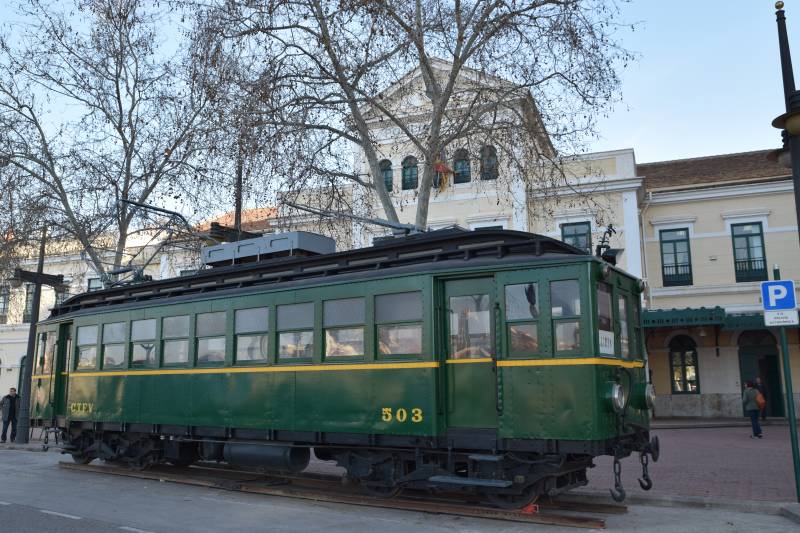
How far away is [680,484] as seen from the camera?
10719mm

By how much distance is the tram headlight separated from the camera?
306 inches

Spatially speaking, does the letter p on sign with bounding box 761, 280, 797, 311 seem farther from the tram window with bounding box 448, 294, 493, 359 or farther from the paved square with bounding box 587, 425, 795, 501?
the tram window with bounding box 448, 294, 493, 359

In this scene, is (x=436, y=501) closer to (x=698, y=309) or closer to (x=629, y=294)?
(x=629, y=294)

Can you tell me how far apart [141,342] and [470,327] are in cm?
684

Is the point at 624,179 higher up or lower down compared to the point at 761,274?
higher up

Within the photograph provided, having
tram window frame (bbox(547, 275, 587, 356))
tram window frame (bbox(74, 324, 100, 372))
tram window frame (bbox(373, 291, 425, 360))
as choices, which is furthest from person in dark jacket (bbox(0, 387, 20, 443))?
tram window frame (bbox(547, 275, 587, 356))

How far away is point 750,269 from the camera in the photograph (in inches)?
1031

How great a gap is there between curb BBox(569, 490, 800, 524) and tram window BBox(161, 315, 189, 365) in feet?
22.1

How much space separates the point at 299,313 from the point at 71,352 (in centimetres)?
673

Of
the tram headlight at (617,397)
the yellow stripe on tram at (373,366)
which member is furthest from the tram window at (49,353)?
the tram headlight at (617,397)

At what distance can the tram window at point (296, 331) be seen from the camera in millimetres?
10055

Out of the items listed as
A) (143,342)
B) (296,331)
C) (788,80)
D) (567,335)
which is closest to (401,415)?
(296,331)

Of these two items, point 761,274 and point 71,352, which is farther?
point 761,274

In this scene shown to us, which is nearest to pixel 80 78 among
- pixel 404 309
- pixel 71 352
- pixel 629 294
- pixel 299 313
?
pixel 71 352
